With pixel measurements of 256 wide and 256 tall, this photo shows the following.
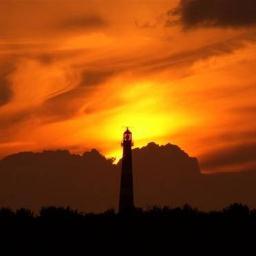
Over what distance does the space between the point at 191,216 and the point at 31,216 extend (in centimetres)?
1092

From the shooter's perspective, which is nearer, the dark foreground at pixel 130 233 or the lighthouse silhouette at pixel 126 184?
the dark foreground at pixel 130 233

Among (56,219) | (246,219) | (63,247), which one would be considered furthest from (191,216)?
(63,247)

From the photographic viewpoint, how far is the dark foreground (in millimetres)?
55562

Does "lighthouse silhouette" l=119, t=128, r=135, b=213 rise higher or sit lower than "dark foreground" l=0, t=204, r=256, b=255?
higher

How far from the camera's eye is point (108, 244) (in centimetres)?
5616

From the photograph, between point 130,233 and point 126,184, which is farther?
point 126,184

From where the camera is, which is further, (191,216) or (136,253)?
(191,216)

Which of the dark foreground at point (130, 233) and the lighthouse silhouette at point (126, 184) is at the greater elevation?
the lighthouse silhouette at point (126, 184)

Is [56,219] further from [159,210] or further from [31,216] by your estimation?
[159,210]

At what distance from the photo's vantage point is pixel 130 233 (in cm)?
5825

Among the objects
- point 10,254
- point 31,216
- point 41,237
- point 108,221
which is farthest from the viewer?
point 31,216

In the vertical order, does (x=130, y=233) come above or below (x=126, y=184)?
below

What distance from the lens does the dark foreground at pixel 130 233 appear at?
55.6 metres

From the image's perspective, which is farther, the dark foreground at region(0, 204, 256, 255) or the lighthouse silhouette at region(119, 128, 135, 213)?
the lighthouse silhouette at region(119, 128, 135, 213)
